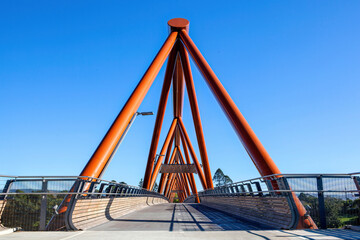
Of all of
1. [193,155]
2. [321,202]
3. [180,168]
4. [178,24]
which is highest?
[178,24]

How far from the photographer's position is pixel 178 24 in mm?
28609

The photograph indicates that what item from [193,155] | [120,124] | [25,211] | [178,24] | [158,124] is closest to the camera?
[25,211]

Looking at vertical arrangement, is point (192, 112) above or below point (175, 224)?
above

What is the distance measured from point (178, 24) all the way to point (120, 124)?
1511 cm

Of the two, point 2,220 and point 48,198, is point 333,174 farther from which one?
point 2,220

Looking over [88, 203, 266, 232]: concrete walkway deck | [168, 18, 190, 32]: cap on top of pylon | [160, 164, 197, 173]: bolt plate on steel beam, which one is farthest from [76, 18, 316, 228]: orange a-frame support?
[160, 164, 197, 173]: bolt plate on steel beam

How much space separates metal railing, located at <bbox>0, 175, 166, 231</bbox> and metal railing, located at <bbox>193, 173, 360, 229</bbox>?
18.4ft

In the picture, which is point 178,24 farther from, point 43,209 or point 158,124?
point 43,209

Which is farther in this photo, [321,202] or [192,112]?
[192,112]

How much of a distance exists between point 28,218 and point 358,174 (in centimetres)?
891

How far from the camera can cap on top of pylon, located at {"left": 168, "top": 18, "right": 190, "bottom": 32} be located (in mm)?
28422

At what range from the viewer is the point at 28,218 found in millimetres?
8430

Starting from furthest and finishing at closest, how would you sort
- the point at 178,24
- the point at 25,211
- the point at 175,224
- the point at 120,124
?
1. the point at 178,24
2. the point at 120,124
3. the point at 175,224
4. the point at 25,211

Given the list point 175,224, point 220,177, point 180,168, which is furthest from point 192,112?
point 220,177
